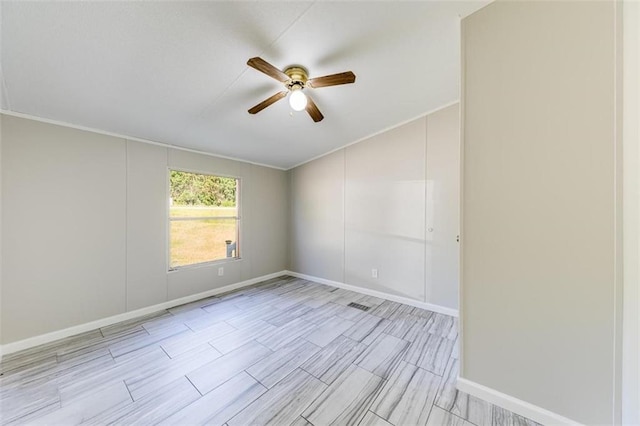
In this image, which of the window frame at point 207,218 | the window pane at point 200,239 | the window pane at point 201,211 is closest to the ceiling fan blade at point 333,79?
the window frame at point 207,218

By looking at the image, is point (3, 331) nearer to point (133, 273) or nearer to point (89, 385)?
point (133, 273)

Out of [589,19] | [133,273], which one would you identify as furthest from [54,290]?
[589,19]

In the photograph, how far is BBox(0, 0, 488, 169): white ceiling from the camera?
1405mm

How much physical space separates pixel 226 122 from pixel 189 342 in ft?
8.03

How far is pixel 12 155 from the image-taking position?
214cm

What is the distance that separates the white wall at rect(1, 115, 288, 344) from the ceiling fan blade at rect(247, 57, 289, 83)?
91.5 inches

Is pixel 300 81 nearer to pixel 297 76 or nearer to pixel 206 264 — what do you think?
pixel 297 76

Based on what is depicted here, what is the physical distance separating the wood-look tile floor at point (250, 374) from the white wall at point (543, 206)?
432 mm

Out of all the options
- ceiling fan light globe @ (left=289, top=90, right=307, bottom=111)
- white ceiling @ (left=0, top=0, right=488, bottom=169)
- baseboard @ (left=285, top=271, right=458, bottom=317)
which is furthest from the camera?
baseboard @ (left=285, top=271, right=458, bottom=317)

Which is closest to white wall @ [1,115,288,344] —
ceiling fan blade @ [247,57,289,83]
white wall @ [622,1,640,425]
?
ceiling fan blade @ [247,57,289,83]

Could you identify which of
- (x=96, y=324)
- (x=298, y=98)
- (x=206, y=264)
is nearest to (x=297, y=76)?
(x=298, y=98)

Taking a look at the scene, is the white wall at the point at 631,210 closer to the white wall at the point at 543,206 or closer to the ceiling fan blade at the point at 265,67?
the white wall at the point at 543,206

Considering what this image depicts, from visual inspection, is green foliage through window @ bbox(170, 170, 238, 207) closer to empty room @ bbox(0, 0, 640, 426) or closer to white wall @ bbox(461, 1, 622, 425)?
empty room @ bbox(0, 0, 640, 426)

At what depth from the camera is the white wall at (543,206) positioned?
1.27 m
